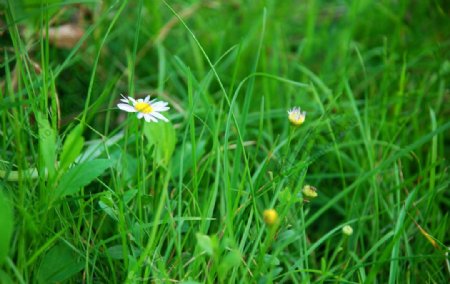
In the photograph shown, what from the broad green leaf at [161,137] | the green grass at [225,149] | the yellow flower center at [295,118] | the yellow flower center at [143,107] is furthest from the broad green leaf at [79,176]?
the yellow flower center at [295,118]

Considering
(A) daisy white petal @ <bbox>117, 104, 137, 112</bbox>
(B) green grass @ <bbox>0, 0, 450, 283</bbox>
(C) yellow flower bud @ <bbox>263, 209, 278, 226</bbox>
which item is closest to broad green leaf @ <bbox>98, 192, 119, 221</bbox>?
(B) green grass @ <bbox>0, 0, 450, 283</bbox>

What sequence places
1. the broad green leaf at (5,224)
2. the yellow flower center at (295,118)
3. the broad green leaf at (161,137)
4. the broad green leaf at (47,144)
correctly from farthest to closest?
the broad green leaf at (161,137) < the yellow flower center at (295,118) < the broad green leaf at (47,144) < the broad green leaf at (5,224)

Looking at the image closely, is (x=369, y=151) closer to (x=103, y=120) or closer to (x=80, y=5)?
(x=103, y=120)

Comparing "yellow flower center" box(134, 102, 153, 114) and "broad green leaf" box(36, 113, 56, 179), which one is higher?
"yellow flower center" box(134, 102, 153, 114)

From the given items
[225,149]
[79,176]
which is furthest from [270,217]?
[79,176]

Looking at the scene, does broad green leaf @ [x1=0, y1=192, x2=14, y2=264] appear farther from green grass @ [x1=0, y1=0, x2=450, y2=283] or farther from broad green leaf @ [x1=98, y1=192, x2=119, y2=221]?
broad green leaf @ [x1=98, y1=192, x2=119, y2=221]

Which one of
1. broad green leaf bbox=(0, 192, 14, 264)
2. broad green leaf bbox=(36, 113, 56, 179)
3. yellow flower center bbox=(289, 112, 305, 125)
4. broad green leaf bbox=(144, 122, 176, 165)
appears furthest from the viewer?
broad green leaf bbox=(144, 122, 176, 165)

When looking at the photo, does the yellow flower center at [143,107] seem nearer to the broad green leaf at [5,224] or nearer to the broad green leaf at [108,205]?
the broad green leaf at [108,205]
